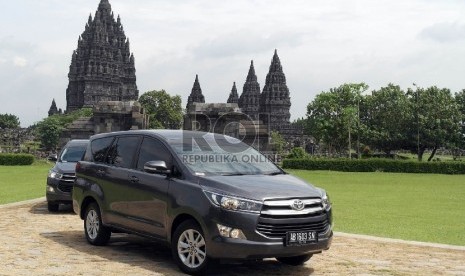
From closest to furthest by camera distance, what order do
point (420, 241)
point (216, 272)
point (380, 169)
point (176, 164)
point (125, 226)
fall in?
point (216, 272)
point (176, 164)
point (125, 226)
point (420, 241)
point (380, 169)

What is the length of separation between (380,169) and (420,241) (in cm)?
2756

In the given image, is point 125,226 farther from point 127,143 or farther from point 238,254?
point 238,254

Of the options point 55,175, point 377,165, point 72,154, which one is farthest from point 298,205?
point 377,165

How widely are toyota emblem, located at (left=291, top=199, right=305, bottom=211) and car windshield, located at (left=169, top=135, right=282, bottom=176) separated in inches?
42.9

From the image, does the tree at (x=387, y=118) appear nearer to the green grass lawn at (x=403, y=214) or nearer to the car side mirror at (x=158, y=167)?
the green grass lawn at (x=403, y=214)

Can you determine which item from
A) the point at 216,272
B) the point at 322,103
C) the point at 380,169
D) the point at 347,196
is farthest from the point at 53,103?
the point at 216,272

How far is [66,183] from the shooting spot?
1238 cm

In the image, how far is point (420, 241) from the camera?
9.31 metres

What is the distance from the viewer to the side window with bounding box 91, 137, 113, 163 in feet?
28.5

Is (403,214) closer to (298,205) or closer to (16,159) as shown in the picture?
(298,205)

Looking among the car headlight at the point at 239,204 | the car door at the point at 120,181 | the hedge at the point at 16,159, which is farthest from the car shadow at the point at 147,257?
the hedge at the point at 16,159

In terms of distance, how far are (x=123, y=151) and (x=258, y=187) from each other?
2774 mm

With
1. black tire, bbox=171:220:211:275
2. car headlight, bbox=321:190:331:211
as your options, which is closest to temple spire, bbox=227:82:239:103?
car headlight, bbox=321:190:331:211

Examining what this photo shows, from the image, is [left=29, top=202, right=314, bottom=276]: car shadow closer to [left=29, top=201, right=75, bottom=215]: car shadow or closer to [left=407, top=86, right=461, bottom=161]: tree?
[left=29, top=201, right=75, bottom=215]: car shadow
